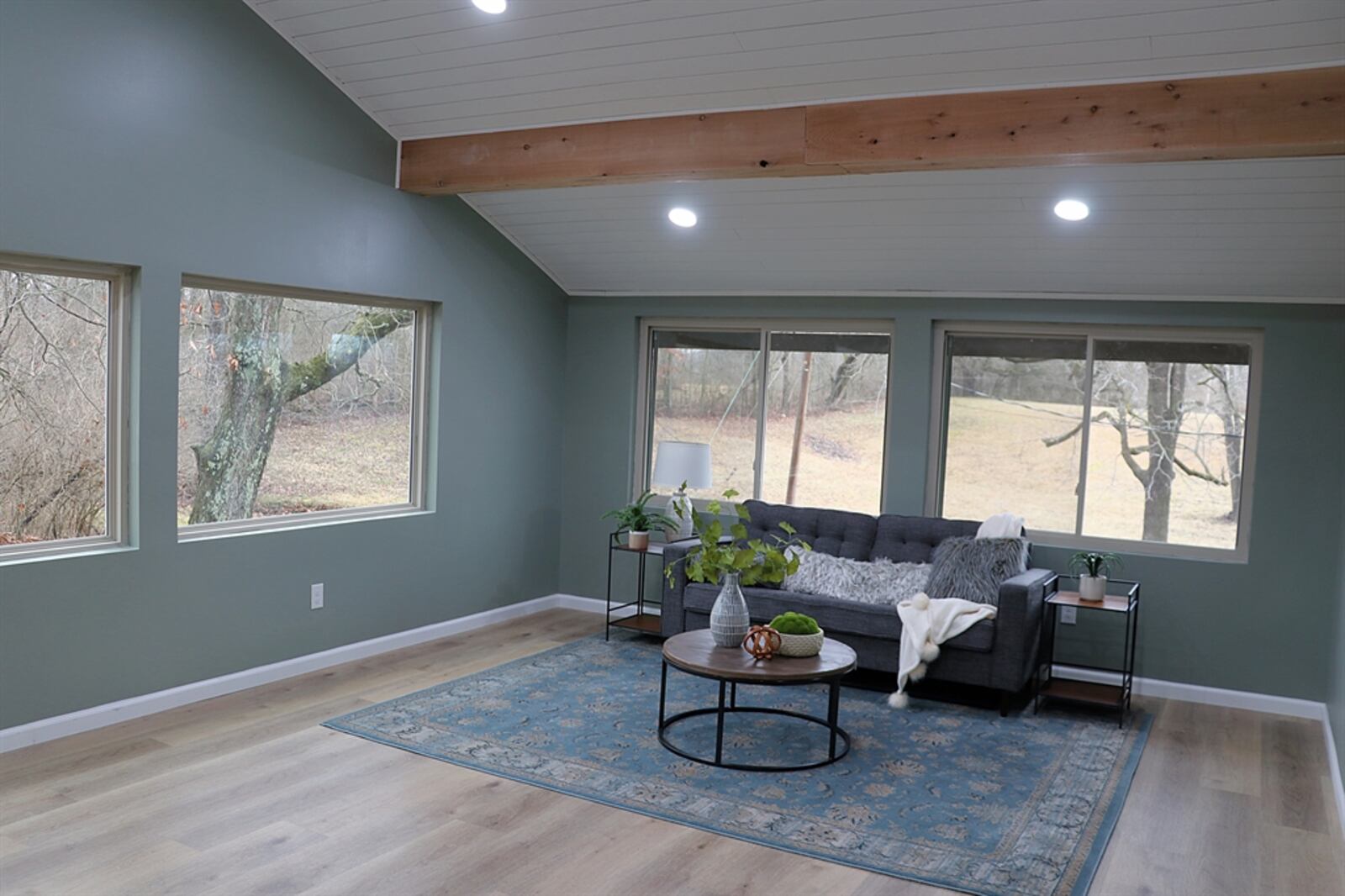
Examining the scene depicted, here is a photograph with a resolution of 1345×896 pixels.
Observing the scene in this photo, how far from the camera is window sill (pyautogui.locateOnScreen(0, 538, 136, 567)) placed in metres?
3.87

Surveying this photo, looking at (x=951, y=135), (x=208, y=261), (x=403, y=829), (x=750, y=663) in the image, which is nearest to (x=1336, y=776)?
(x=750, y=663)

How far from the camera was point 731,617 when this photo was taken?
4230 millimetres

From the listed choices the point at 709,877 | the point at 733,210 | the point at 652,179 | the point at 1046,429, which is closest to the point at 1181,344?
the point at 1046,429

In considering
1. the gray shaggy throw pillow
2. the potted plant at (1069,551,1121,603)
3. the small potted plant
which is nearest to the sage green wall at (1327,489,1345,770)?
the potted plant at (1069,551,1121,603)

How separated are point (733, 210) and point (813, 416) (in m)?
1.47

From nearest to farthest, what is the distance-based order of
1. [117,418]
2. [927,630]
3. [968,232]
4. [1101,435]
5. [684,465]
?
1. [117,418]
2. [927,630]
3. [968,232]
4. [1101,435]
5. [684,465]

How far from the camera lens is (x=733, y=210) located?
5336mm

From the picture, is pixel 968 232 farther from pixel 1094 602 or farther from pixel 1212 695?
pixel 1212 695

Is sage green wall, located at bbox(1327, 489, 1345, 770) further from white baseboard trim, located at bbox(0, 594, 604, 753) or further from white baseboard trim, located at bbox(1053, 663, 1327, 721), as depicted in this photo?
white baseboard trim, located at bbox(0, 594, 604, 753)

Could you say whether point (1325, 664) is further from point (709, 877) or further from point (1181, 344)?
point (709, 877)

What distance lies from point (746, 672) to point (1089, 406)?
275 cm

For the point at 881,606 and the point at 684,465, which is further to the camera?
the point at 684,465

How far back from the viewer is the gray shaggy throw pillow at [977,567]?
16.4ft

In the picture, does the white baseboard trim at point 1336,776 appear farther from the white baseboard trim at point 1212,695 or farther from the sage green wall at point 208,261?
the sage green wall at point 208,261
